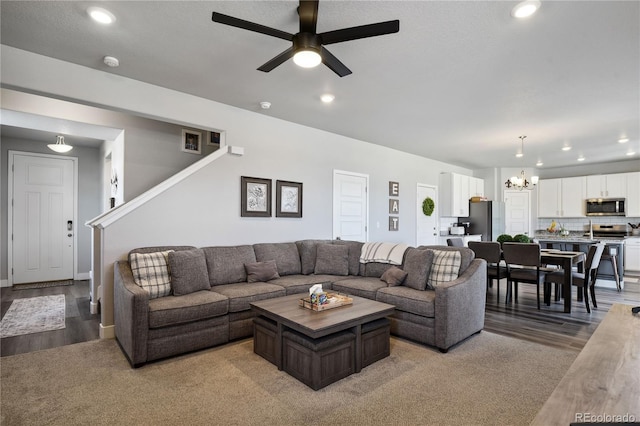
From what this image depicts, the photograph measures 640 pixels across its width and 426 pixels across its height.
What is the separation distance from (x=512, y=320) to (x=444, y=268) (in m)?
1.34

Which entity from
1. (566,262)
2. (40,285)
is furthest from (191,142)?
(566,262)

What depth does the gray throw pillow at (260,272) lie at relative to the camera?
13.1 ft

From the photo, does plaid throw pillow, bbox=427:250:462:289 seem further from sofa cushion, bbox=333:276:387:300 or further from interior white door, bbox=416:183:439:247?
interior white door, bbox=416:183:439:247

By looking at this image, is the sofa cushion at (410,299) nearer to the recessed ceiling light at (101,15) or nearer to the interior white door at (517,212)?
the recessed ceiling light at (101,15)

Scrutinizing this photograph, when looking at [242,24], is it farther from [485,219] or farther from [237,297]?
[485,219]

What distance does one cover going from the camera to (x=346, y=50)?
294cm

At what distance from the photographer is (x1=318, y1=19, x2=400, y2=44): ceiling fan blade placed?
204cm

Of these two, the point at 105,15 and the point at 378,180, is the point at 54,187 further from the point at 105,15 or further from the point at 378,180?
the point at 378,180

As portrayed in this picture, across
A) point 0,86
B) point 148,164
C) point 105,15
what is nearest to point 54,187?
point 148,164

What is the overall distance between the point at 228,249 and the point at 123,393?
6.36 feet

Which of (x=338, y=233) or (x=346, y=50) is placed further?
(x=338, y=233)

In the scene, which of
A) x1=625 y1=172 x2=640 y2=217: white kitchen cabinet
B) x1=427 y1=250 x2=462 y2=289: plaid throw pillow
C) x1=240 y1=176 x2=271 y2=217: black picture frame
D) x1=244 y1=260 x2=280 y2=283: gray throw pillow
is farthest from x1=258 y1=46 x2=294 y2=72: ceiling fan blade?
x1=625 y1=172 x2=640 y2=217: white kitchen cabinet

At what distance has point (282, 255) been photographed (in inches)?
179

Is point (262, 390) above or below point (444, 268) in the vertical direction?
below
